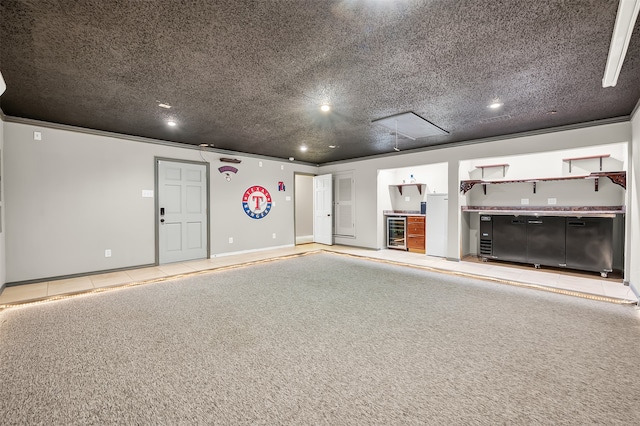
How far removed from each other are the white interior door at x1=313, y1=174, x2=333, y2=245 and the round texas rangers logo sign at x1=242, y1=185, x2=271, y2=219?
1660 millimetres

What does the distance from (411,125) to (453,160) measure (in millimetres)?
1924

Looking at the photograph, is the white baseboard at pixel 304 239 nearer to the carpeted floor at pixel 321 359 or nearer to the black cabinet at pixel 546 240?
the carpeted floor at pixel 321 359

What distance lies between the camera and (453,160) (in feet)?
19.0

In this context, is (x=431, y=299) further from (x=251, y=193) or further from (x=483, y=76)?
(x=251, y=193)

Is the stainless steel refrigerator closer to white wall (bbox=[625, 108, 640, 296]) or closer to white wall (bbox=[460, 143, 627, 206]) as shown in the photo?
white wall (bbox=[460, 143, 627, 206])

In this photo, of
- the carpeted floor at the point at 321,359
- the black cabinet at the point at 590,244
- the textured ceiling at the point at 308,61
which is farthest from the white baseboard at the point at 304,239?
the black cabinet at the point at 590,244

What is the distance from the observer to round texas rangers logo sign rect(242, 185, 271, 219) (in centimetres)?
684

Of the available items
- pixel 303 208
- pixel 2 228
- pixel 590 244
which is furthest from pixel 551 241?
pixel 2 228

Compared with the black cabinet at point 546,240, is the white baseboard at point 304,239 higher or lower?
lower

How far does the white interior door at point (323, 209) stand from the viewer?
7.97 metres

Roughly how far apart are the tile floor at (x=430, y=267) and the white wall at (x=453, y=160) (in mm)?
817

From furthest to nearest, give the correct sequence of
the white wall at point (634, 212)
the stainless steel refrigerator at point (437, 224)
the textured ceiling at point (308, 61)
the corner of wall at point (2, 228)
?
the stainless steel refrigerator at point (437, 224), the corner of wall at point (2, 228), the white wall at point (634, 212), the textured ceiling at point (308, 61)

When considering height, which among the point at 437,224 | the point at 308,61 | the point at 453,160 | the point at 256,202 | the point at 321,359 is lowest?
the point at 321,359

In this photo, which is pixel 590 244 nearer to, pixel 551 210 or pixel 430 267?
pixel 551 210
